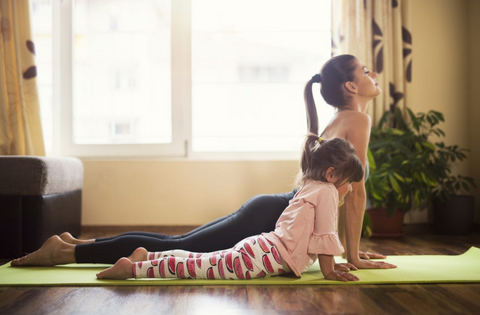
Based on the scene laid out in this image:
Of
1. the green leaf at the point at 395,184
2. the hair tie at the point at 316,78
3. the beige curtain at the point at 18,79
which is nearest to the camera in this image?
the hair tie at the point at 316,78

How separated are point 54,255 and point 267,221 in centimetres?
91

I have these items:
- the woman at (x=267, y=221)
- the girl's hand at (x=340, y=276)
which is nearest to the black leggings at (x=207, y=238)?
the woman at (x=267, y=221)

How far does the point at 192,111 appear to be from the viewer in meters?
3.77

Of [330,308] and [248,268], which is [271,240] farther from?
[330,308]

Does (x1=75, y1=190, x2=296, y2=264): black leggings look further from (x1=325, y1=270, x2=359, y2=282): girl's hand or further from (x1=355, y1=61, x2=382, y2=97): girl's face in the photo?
(x1=355, y1=61, x2=382, y2=97): girl's face

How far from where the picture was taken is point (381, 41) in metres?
3.60

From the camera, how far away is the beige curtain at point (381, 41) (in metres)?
3.55

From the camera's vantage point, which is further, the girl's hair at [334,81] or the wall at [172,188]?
the wall at [172,188]

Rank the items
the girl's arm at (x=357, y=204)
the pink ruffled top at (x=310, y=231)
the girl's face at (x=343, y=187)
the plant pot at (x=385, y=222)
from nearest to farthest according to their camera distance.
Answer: the pink ruffled top at (x=310, y=231) < the girl's face at (x=343, y=187) < the girl's arm at (x=357, y=204) < the plant pot at (x=385, y=222)

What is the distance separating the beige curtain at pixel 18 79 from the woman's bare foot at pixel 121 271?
1.94 m

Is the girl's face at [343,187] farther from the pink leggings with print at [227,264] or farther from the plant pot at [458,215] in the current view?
the plant pot at [458,215]

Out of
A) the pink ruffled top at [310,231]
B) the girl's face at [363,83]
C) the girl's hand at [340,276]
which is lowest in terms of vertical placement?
the girl's hand at [340,276]

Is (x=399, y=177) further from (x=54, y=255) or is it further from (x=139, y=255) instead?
(x=54, y=255)

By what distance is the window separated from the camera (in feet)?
12.3
